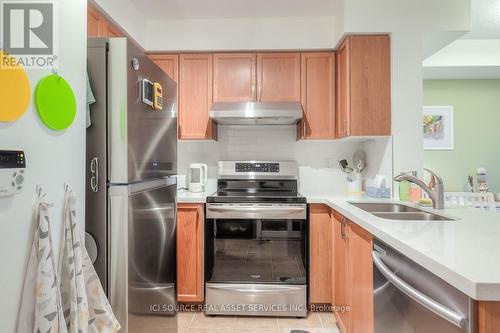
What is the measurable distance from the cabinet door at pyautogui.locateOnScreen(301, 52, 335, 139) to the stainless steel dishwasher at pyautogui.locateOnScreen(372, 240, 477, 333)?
1.54 meters

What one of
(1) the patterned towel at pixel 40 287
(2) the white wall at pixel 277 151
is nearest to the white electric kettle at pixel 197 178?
(2) the white wall at pixel 277 151

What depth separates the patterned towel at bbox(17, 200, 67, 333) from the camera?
747mm

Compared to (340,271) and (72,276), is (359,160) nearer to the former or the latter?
(340,271)

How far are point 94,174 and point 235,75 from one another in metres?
1.84

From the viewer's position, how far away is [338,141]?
9.68ft

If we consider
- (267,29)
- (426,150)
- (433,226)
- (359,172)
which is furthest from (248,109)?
(426,150)

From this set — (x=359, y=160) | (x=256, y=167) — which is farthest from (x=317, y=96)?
(x=256, y=167)

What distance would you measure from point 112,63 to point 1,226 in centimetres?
75

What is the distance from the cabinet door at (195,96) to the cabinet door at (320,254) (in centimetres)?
120

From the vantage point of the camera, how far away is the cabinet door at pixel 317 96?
8.83 feet

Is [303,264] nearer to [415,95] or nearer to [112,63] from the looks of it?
[415,95]

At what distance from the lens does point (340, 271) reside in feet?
6.61

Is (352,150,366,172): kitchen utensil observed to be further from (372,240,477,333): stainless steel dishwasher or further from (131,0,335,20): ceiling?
(372,240,477,333): stainless steel dishwasher

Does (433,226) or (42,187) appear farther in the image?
(433,226)
